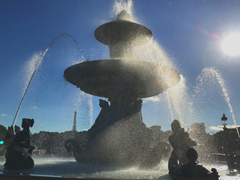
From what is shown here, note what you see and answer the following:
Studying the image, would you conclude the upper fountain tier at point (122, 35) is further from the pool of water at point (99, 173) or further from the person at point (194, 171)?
the person at point (194, 171)

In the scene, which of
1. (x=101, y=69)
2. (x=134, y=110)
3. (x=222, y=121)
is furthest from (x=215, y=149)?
(x=101, y=69)

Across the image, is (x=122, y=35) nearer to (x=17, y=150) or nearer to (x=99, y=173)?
(x=99, y=173)

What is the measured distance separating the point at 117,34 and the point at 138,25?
4.12 ft

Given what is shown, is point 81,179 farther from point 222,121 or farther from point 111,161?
point 222,121

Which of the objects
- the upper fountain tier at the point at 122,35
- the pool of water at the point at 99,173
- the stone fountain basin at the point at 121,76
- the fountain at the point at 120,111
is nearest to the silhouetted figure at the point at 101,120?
the fountain at the point at 120,111

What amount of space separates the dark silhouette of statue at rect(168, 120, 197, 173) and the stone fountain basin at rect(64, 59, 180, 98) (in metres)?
3.55

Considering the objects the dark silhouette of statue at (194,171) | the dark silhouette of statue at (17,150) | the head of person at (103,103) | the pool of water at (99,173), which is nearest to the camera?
the dark silhouette of statue at (194,171)

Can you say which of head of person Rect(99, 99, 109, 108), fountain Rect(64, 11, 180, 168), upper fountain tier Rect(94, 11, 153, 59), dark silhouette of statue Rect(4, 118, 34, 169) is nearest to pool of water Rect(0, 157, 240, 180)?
dark silhouette of statue Rect(4, 118, 34, 169)

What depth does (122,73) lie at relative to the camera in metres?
9.23

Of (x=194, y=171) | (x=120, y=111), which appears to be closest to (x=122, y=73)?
(x=120, y=111)

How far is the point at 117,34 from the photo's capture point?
12383 millimetres

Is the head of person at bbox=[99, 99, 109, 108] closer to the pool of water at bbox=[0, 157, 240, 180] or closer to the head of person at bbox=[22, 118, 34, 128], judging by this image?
the pool of water at bbox=[0, 157, 240, 180]

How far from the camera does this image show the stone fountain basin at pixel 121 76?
8.96 metres

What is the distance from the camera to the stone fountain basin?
896 cm
